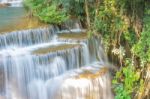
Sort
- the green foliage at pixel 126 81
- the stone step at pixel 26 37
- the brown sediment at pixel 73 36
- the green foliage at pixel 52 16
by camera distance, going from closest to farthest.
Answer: the green foliage at pixel 126 81, the stone step at pixel 26 37, the brown sediment at pixel 73 36, the green foliage at pixel 52 16

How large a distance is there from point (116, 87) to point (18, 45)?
252cm

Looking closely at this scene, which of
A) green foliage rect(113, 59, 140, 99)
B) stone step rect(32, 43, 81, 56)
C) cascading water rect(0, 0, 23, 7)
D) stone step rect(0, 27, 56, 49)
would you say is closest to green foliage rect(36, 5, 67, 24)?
stone step rect(0, 27, 56, 49)

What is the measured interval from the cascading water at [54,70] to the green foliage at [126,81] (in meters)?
0.21

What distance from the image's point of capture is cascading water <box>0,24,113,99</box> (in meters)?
6.58

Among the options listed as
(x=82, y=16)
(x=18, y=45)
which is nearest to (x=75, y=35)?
(x=82, y=16)

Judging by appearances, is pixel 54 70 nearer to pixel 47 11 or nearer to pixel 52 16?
pixel 52 16

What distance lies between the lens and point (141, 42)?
634 cm

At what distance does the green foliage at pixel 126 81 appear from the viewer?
6500 mm

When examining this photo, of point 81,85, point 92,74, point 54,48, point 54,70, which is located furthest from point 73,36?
point 81,85

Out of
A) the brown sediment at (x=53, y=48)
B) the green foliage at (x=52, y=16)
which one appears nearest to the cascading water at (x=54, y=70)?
the brown sediment at (x=53, y=48)

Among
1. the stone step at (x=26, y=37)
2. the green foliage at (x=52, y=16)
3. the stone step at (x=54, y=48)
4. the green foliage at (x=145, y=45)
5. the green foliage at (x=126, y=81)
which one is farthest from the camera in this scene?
the green foliage at (x=52, y=16)

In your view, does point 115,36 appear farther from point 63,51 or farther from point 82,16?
point 82,16

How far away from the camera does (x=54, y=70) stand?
7082 millimetres

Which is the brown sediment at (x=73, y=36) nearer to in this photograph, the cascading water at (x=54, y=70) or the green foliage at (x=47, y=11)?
the cascading water at (x=54, y=70)
